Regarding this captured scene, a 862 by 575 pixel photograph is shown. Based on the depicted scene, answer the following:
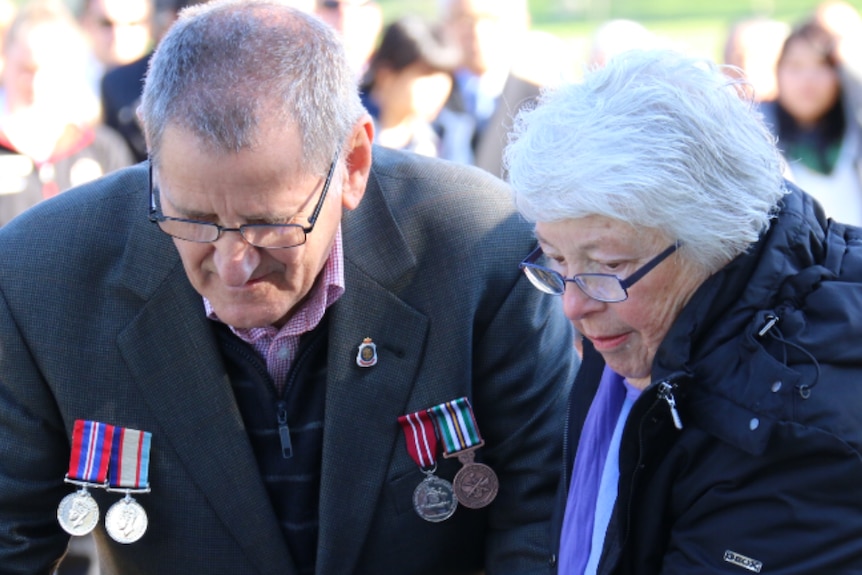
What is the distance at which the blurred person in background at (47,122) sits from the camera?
4.51 metres

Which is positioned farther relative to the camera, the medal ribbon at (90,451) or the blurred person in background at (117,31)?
the blurred person in background at (117,31)

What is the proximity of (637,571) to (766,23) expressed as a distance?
4.80 metres

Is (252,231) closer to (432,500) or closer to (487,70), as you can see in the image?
(432,500)

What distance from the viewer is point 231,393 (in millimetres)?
2506

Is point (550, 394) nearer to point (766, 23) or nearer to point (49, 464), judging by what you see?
point (49, 464)

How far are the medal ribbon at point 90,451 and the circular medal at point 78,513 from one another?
4cm

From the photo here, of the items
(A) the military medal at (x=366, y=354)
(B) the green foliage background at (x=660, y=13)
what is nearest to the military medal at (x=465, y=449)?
(A) the military medal at (x=366, y=354)

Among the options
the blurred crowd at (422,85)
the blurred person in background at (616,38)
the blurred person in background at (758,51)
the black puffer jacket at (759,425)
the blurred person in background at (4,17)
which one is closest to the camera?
the black puffer jacket at (759,425)

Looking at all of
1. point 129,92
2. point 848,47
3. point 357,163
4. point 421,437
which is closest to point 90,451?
point 421,437

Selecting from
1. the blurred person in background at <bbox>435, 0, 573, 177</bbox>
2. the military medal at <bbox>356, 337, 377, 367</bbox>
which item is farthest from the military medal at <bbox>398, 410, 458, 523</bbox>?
the blurred person in background at <bbox>435, 0, 573, 177</bbox>

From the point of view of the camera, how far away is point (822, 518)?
183cm

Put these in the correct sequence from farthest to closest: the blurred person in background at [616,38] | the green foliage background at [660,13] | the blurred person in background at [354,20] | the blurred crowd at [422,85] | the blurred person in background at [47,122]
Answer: the green foliage background at [660,13] → the blurred person in background at [354,20] → the blurred person in background at [616,38] → the blurred crowd at [422,85] → the blurred person in background at [47,122]

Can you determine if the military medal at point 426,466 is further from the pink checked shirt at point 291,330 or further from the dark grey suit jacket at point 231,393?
the pink checked shirt at point 291,330

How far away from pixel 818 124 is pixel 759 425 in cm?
374
